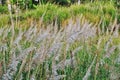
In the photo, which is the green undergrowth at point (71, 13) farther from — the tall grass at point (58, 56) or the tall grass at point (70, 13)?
the tall grass at point (58, 56)

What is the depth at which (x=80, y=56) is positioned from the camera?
11.7ft

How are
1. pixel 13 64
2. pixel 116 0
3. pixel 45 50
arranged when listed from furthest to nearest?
pixel 116 0 → pixel 45 50 → pixel 13 64

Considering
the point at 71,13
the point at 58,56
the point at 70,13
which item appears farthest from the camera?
the point at 70,13

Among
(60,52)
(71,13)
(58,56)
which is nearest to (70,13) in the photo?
(71,13)

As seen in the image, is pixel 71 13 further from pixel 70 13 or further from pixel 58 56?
pixel 58 56

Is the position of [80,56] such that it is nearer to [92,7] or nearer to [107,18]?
[107,18]

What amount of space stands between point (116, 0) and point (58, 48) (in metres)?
9.29

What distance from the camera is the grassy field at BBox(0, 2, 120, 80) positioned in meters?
2.18

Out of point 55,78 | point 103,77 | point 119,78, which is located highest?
point 55,78

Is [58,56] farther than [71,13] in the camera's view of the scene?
No

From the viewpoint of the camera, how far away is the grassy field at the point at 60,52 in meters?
2.18

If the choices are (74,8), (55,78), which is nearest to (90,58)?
(55,78)

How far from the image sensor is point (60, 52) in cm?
312

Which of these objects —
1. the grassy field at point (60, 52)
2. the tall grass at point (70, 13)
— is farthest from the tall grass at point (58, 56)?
the tall grass at point (70, 13)
